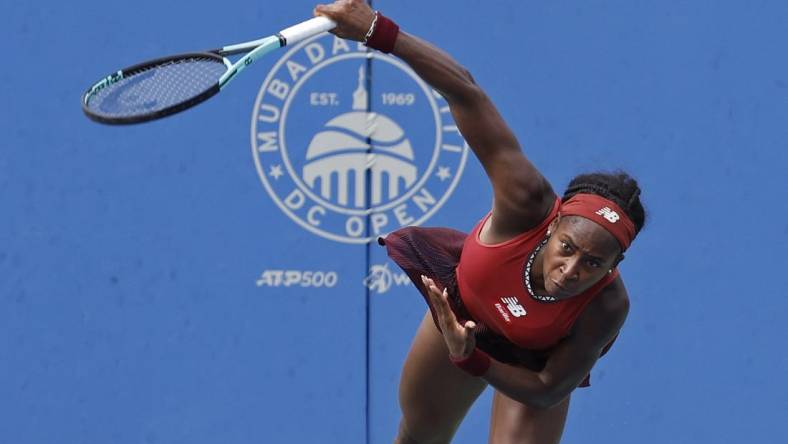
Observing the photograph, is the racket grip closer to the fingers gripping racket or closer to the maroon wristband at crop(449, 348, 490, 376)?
the fingers gripping racket

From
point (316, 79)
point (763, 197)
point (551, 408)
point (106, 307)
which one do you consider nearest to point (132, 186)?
point (106, 307)

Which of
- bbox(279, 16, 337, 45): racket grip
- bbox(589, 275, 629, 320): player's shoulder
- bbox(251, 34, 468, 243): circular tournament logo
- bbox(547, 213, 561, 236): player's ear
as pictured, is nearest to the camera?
bbox(279, 16, 337, 45): racket grip

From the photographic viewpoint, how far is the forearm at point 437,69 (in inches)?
118

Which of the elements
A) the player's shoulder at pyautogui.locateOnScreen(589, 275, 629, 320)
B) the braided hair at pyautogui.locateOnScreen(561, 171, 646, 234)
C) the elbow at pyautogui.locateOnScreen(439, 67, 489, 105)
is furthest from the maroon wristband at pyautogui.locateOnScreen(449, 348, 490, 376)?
the elbow at pyautogui.locateOnScreen(439, 67, 489, 105)

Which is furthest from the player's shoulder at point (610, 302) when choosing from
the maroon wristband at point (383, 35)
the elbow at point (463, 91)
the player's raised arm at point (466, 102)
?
the maroon wristband at point (383, 35)

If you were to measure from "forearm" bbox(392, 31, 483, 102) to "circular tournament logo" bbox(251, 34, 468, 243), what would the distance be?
1.11m

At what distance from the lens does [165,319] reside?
422 cm

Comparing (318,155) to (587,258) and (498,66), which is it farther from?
(587,258)

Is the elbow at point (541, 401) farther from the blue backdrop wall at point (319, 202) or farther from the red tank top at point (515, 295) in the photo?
the blue backdrop wall at point (319, 202)

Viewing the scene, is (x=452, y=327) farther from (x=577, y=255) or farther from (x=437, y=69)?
(x=437, y=69)

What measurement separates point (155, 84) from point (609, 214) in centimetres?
107

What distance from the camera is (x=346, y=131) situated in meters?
4.15

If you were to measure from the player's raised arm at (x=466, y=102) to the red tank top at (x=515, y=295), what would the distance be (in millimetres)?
86

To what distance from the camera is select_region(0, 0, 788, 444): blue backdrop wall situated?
415cm
